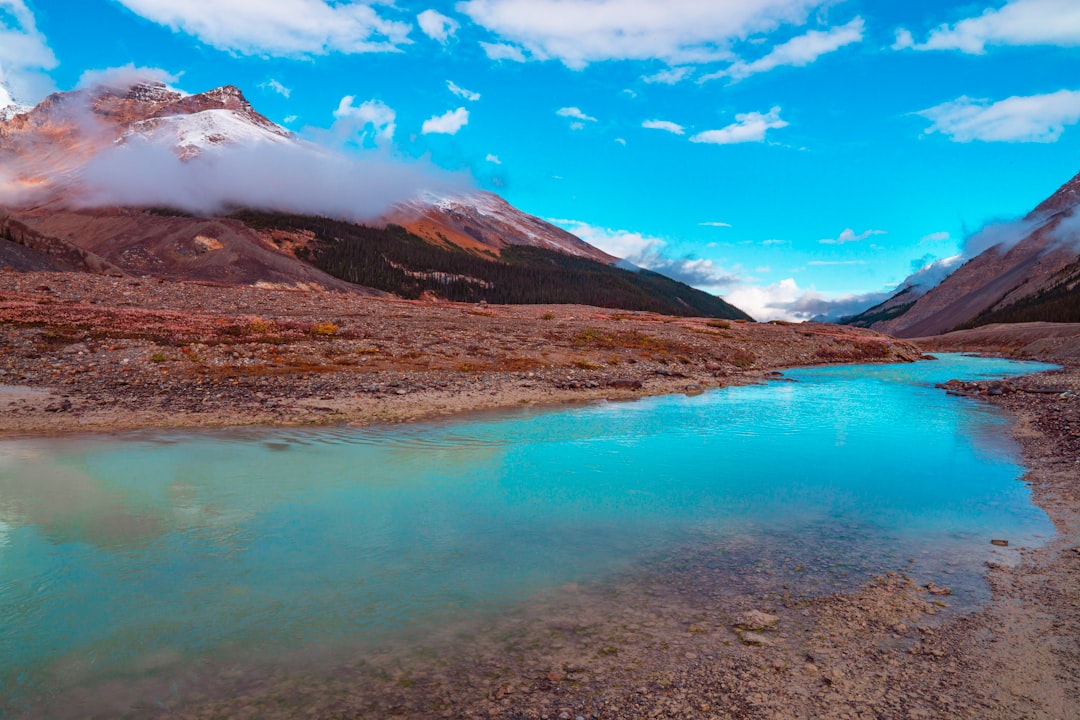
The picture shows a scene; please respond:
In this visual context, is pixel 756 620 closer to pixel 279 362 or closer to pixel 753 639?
pixel 753 639

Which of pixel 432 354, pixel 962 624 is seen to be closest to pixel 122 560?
pixel 962 624

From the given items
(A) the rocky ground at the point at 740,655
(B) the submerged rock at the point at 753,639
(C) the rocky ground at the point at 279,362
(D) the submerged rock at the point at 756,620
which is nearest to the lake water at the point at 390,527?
(A) the rocky ground at the point at 740,655

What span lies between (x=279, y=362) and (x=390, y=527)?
23.7m

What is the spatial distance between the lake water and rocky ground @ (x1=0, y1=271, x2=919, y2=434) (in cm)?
427

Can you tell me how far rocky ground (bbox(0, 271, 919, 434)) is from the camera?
82.2 feet

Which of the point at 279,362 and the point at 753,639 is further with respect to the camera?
the point at 279,362

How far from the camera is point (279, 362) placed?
3312 cm

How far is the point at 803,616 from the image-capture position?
28.6 ft

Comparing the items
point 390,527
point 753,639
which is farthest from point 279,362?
point 753,639

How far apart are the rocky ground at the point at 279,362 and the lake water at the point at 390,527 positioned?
4.27 m

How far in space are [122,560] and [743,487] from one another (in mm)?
14389

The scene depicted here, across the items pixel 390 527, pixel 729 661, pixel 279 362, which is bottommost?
pixel 390 527

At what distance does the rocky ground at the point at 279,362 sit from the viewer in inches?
987

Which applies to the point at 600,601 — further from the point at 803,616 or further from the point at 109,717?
the point at 109,717
